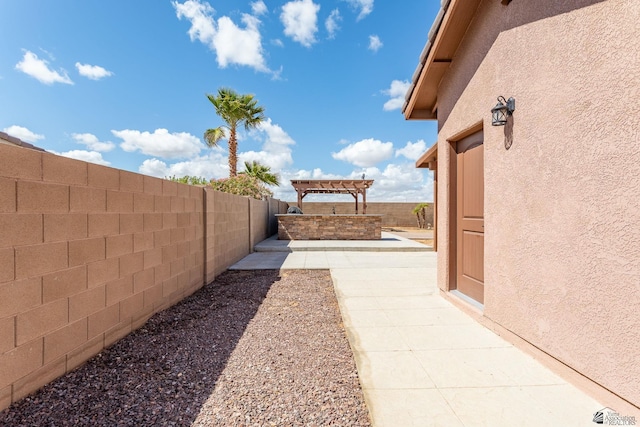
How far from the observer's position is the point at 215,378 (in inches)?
100

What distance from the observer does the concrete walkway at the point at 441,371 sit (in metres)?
2.05

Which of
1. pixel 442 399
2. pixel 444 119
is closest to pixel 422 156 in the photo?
pixel 444 119

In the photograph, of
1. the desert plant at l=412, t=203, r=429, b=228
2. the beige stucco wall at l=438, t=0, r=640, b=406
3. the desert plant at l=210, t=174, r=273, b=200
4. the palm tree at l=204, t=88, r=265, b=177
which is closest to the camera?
the beige stucco wall at l=438, t=0, r=640, b=406

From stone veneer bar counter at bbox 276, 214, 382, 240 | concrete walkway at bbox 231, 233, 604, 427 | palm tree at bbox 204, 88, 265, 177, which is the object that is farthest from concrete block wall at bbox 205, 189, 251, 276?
palm tree at bbox 204, 88, 265, 177

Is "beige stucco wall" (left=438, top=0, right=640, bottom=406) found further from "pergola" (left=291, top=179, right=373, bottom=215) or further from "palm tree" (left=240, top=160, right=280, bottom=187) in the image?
"palm tree" (left=240, top=160, right=280, bottom=187)

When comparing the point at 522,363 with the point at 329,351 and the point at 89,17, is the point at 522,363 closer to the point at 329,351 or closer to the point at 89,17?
the point at 329,351

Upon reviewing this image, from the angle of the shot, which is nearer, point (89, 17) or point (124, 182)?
point (124, 182)

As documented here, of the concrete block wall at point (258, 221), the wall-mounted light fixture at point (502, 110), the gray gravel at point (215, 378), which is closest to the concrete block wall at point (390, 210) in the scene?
the concrete block wall at point (258, 221)

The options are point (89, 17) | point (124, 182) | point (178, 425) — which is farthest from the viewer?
point (89, 17)

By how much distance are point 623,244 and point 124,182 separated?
4768 millimetres

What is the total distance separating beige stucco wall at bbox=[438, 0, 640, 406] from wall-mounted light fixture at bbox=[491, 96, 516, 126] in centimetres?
8

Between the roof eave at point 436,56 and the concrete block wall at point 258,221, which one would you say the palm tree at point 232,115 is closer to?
the concrete block wall at point 258,221

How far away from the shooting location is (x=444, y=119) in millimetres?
4824

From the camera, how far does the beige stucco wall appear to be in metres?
2.00
